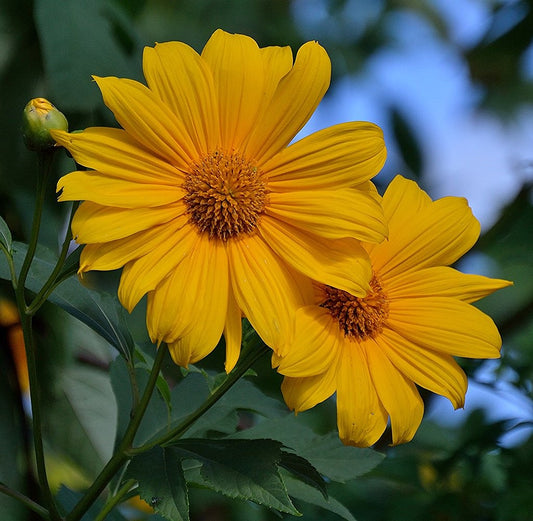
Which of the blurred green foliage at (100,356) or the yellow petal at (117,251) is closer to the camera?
the yellow petal at (117,251)

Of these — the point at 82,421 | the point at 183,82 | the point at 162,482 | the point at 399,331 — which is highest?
the point at 183,82

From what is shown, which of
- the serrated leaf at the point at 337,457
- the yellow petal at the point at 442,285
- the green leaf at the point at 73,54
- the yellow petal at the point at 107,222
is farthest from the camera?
the green leaf at the point at 73,54

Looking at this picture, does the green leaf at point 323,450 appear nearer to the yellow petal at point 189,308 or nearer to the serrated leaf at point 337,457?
the serrated leaf at point 337,457

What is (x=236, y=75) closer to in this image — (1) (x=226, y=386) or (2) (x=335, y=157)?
(2) (x=335, y=157)

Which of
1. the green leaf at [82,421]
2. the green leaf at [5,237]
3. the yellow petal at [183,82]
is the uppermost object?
the yellow petal at [183,82]

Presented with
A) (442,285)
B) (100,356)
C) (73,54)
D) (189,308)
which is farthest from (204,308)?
(100,356)

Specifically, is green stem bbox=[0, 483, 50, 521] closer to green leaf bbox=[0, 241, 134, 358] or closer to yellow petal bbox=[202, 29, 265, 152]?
green leaf bbox=[0, 241, 134, 358]

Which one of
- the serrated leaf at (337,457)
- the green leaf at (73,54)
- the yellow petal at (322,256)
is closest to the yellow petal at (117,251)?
the yellow petal at (322,256)
